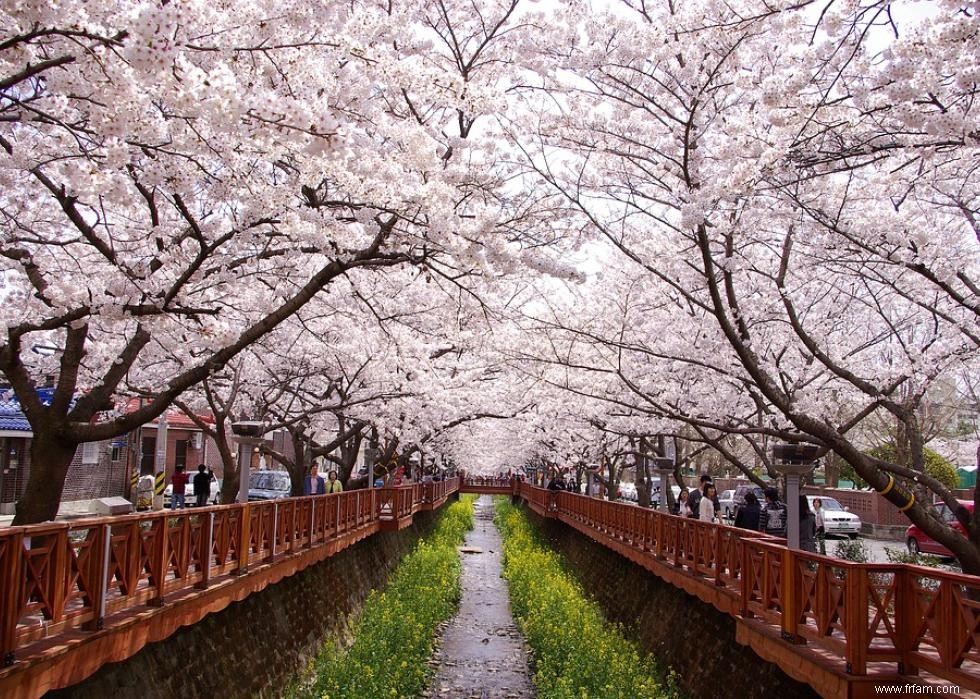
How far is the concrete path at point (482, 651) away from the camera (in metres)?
14.7

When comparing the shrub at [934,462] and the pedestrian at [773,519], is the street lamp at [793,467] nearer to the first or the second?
the pedestrian at [773,519]

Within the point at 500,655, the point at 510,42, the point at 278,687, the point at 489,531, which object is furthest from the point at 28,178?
the point at 489,531

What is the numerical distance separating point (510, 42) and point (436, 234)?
2936mm

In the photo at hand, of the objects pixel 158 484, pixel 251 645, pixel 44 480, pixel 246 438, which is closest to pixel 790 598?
pixel 251 645

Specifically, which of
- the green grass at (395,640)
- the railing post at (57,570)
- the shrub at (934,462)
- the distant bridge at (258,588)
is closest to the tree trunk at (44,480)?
the distant bridge at (258,588)

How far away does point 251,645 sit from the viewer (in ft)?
37.1

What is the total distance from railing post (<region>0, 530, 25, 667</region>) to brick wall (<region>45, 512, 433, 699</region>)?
109 centimetres

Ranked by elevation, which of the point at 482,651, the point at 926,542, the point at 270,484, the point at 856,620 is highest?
the point at 856,620

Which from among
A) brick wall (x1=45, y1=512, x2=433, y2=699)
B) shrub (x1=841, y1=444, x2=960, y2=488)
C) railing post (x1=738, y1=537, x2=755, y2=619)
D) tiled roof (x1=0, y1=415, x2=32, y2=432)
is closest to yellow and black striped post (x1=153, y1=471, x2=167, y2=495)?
tiled roof (x1=0, y1=415, x2=32, y2=432)

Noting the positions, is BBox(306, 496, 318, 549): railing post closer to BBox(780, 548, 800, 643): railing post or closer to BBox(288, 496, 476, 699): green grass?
BBox(288, 496, 476, 699): green grass

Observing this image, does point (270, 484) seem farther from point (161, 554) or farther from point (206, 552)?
point (161, 554)

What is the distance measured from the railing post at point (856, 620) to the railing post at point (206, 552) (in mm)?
6339

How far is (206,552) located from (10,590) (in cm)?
376

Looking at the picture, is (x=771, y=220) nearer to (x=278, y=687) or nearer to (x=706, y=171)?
(x=706, y=171)
